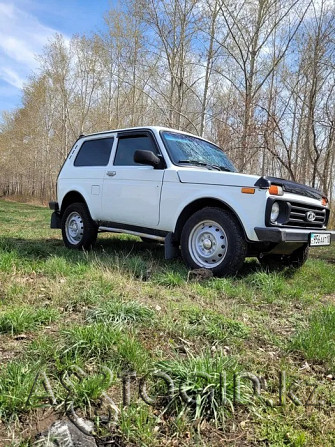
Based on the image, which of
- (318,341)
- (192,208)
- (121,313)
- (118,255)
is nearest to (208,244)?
(192,208)

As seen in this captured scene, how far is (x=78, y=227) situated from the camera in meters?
5.66

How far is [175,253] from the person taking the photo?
172 inches

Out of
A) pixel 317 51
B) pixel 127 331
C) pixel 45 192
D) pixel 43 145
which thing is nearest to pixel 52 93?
pixel 43 145

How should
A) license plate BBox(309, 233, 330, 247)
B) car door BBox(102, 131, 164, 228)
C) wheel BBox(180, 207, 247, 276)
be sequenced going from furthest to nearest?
car door BBox(102, 131, 164, 228), license plate BBox(309, 233, 330, 247), wheel BBox(180, 207, 247, 276)

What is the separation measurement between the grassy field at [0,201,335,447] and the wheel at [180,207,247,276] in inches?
12.2

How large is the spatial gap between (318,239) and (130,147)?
9.84 ft

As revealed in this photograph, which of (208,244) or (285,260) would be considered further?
(285,260)

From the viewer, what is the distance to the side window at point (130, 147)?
4.86 meters

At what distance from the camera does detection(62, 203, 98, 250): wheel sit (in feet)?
17.9

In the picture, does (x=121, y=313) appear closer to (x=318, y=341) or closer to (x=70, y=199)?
(x=318, y=341)

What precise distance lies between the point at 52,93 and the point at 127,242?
24789mm

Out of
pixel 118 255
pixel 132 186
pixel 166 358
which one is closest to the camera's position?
pixel 166 358

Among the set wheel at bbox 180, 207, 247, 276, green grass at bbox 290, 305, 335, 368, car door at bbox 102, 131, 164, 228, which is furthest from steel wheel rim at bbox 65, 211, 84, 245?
green grass at bbox 290, 305, 335, 368

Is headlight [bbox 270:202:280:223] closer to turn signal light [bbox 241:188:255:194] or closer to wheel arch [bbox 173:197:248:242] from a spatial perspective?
turn signal light [bbox 241:188:255:194]
